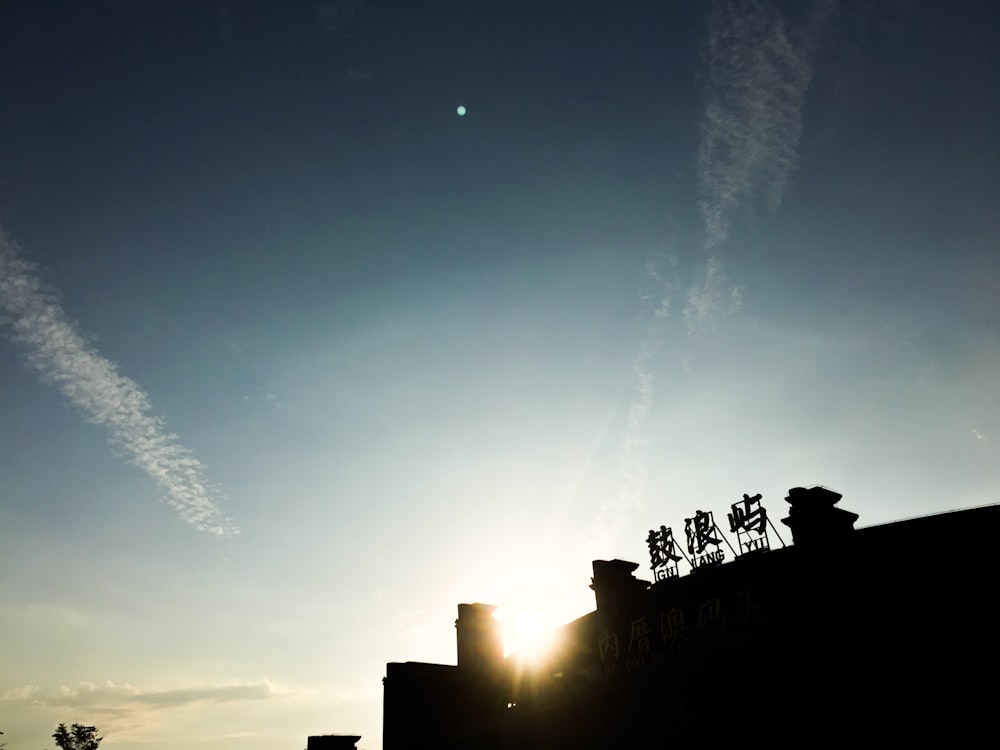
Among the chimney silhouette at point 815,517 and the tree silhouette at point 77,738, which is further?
the tree silhouette at point 77,738

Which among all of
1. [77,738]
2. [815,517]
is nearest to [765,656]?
[815,517]

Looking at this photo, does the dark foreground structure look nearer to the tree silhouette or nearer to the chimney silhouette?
the chimney silhouette

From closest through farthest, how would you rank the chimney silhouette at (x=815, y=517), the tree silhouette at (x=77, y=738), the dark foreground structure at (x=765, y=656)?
the dark foreground structure at (x=765, y=656)
the chimney silhouette at (x=815, y=517)
the tree silhouette at (x=77, y=738)

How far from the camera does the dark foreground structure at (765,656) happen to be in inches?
500

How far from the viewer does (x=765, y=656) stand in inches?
574

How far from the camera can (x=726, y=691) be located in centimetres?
1522

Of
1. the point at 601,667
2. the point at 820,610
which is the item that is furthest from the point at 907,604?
the point at 601,667

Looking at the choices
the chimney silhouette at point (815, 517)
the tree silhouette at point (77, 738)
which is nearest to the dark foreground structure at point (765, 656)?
the chimney silhouette at point (815, 517)

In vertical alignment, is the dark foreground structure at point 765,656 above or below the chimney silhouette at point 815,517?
below

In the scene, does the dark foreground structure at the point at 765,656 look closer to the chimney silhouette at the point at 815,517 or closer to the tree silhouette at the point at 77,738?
the chimney silhouette at the point at 815,517

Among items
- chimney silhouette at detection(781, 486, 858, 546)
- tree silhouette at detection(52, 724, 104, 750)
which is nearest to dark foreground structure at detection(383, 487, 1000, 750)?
chimney silhouette at detection(781, 486, 858, 546)

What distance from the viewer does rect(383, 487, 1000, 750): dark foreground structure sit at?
12.7 meters

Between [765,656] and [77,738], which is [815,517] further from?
[77,738]

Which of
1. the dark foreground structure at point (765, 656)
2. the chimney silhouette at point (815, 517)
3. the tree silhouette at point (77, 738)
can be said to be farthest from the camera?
the tree silhouette at point (77, 738)
